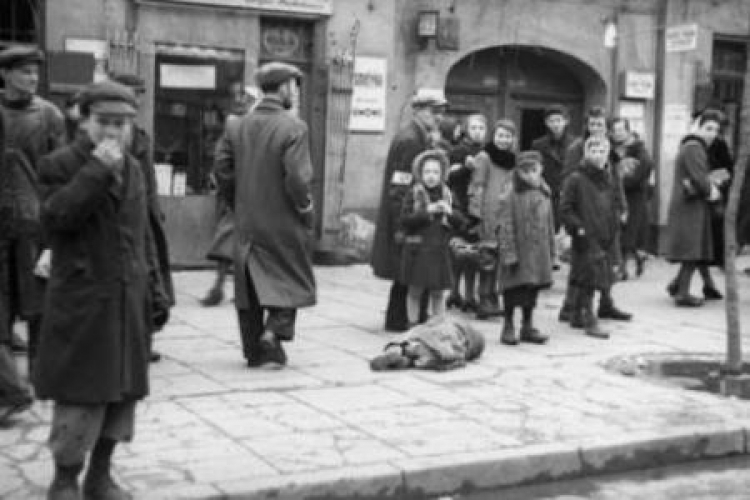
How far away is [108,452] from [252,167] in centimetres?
312

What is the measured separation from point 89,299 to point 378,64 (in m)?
9.96

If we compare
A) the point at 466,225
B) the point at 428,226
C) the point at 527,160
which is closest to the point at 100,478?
the point at 428,226

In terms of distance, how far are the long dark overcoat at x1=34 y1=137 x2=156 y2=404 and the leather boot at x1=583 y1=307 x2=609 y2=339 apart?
5.65 metres

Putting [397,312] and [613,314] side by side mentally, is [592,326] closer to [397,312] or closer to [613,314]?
[613,314]

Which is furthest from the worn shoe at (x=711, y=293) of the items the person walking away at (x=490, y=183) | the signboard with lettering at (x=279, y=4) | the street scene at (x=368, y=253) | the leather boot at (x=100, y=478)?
the leather boot at (x=100, y=478)

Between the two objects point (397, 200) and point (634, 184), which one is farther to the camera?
point (634, 184)

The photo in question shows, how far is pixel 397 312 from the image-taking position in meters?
9.69

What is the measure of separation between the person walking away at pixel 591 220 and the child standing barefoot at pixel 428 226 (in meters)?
1.15

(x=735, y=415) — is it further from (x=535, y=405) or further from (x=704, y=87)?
(x=704, y=87)

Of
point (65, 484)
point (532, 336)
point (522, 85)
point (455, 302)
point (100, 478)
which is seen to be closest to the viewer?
point (65, 484)

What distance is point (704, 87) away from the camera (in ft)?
55.5

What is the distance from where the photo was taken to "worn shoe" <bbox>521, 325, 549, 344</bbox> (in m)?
9.41

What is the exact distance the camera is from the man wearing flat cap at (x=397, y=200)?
9.48 metres

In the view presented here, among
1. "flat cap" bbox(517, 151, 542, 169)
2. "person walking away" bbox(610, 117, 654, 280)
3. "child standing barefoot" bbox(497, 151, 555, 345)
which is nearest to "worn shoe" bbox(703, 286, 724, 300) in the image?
"person walking away" bbox(610, 117, 654, 280)
